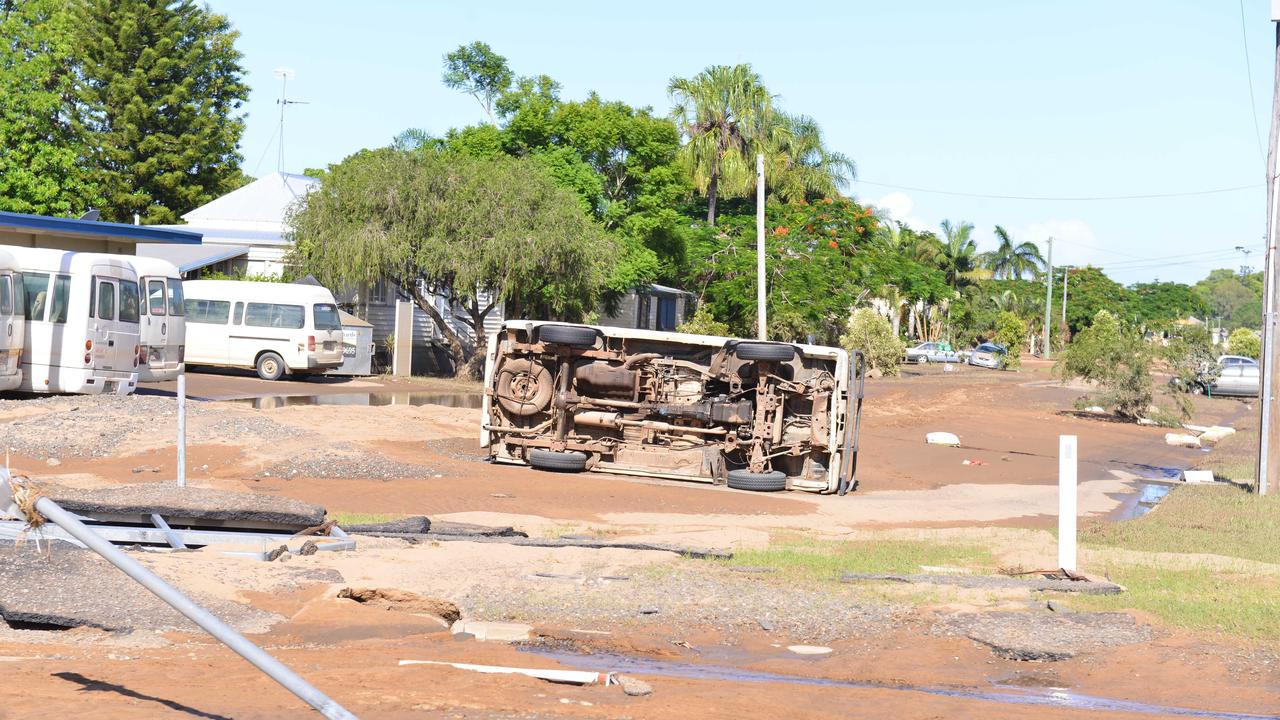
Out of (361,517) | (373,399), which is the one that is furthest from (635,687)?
(373,399)

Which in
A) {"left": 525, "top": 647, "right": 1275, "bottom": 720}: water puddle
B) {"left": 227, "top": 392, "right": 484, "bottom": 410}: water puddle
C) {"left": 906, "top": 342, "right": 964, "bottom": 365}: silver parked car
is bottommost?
{"left": 525, "top": 647, "right": 1275, "bottom": 720}: water puddle

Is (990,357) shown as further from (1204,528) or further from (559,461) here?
(1204,528)

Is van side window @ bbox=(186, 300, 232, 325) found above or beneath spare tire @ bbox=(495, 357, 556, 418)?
above

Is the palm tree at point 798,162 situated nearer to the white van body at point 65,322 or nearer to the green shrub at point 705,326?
the green shrub at point 705,326

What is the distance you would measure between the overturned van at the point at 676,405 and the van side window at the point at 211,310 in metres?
17.6

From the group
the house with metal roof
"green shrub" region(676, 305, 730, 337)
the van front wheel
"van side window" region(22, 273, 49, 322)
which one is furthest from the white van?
"green shrub" region(676, 305, 730, 337)

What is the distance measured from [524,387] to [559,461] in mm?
1393

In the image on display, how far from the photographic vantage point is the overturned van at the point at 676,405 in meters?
17.9

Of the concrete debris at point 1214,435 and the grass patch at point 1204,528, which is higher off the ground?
the concrete debris at point 1214,435

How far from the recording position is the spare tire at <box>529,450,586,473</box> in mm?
18188

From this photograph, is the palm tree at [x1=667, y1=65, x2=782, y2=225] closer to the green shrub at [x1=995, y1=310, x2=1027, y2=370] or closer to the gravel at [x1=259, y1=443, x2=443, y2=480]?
the green shrub at [x1=995, y1=310, x2=1027, y2=370]

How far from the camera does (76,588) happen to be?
26.8ft

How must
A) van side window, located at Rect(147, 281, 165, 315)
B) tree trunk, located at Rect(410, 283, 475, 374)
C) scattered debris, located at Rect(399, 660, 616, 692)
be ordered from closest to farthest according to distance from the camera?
scattered debris, located at Rect(399, 660, 616, 692), van side window, located at Rect(147, 281, 165, 315), tree trunk, located at Rect(410, 283, 475, 374)

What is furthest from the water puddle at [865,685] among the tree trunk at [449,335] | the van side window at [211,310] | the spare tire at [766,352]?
the tree trunk at [449,335]
